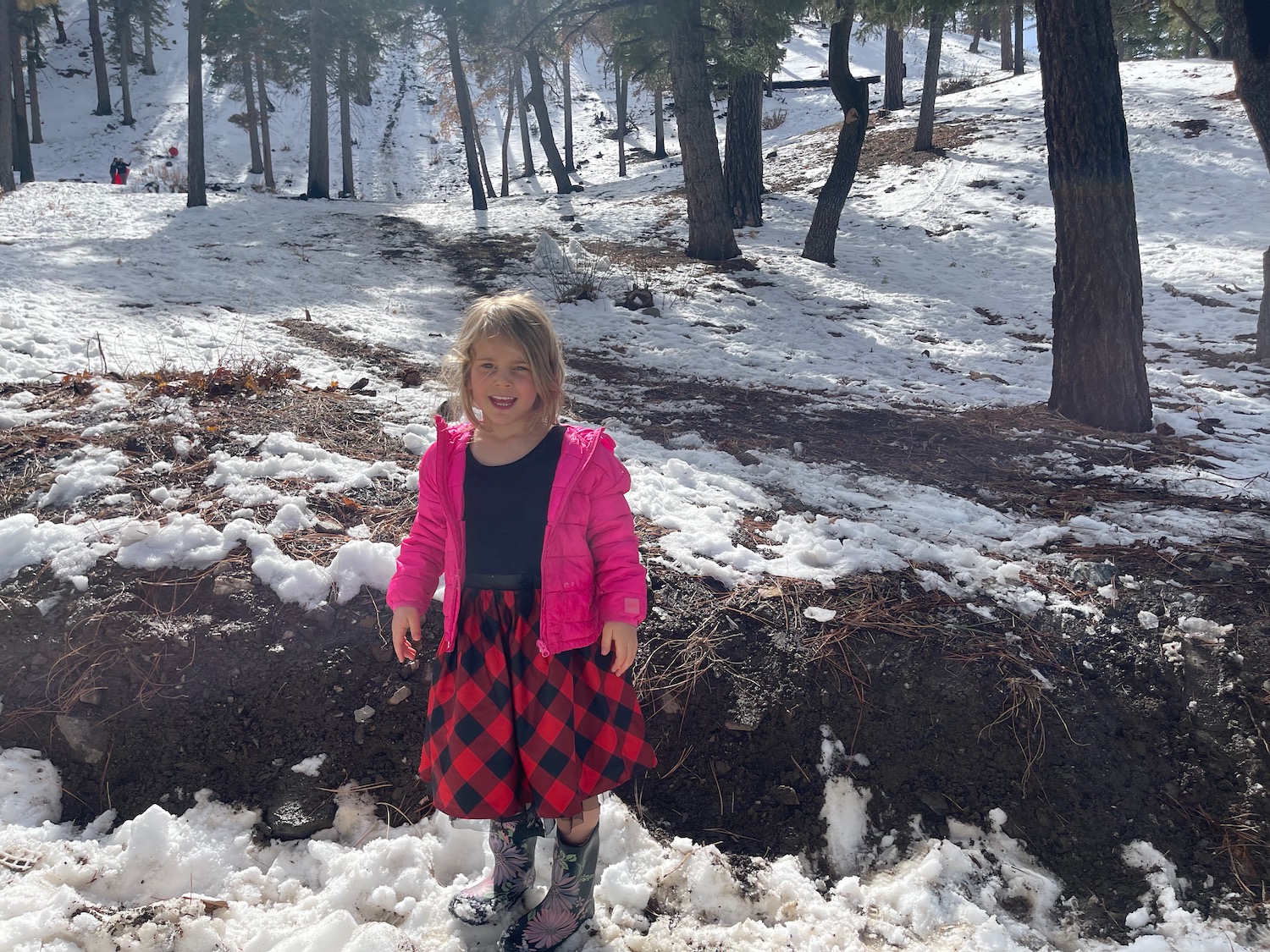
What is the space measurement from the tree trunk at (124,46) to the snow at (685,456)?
18814 millimetres

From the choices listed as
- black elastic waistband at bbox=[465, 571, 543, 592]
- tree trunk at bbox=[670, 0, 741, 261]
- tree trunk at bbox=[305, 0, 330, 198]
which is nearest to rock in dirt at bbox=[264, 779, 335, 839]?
black elastic waistband at bbox=[465, 571, 543, 592]

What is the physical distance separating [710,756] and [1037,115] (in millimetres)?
20528

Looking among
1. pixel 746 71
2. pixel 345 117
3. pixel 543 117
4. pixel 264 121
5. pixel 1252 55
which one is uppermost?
pixel 264 121

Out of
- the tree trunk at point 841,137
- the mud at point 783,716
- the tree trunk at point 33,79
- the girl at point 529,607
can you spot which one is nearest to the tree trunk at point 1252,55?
the mud at point 783,716

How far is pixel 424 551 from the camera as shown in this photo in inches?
87.0

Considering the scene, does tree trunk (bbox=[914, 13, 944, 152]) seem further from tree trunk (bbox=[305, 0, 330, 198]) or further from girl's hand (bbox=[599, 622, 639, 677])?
girl's hand (bbox=[599, 622, 639, 677])

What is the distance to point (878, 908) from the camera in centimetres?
229

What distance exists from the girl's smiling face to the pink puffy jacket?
0.16 metres

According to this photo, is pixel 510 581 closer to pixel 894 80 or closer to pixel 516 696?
pixel 516 696

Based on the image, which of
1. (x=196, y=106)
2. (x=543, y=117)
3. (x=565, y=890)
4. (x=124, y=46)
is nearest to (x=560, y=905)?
(x=565, y=890)

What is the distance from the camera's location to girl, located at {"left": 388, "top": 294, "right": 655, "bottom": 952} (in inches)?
79.4

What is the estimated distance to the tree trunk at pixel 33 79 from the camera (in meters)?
26.1

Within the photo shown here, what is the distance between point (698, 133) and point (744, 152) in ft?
10.6

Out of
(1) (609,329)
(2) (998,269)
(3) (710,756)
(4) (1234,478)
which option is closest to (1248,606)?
(4) (1234,478)
